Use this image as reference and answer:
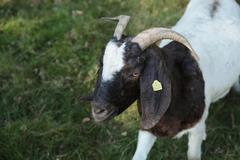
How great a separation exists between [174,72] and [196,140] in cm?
86

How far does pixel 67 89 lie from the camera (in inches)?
275

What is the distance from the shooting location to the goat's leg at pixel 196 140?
5.52m

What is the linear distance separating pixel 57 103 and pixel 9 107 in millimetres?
521

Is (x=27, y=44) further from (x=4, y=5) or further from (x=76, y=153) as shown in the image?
(x=76, y=153)

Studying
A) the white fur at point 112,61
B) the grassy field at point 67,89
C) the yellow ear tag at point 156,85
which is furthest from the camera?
the grassy field at point 67,89

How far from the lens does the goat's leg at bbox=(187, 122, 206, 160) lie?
18.1ft

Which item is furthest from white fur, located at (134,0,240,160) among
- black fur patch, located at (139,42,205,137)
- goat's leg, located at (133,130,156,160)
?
goat's leg, located at (133,130,156,160)

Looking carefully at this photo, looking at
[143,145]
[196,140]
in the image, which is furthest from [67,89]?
[196,140]

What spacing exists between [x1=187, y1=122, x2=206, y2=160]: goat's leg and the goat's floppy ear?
682 mm

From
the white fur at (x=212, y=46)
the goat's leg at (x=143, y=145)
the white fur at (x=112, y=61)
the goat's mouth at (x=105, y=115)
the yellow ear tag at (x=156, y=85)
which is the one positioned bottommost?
the goat's leg at (x=143, y=145)

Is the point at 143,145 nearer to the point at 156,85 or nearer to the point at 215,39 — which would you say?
the point at 156,85

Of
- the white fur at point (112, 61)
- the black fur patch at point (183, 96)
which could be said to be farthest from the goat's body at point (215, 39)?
the white fur at point (112, 61)

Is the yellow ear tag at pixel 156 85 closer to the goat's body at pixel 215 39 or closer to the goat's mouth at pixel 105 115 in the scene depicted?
the goat's mouth at pixel 105 115

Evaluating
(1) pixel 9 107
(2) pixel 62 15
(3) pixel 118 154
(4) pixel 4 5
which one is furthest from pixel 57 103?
Result: (4) pixel 4 5
